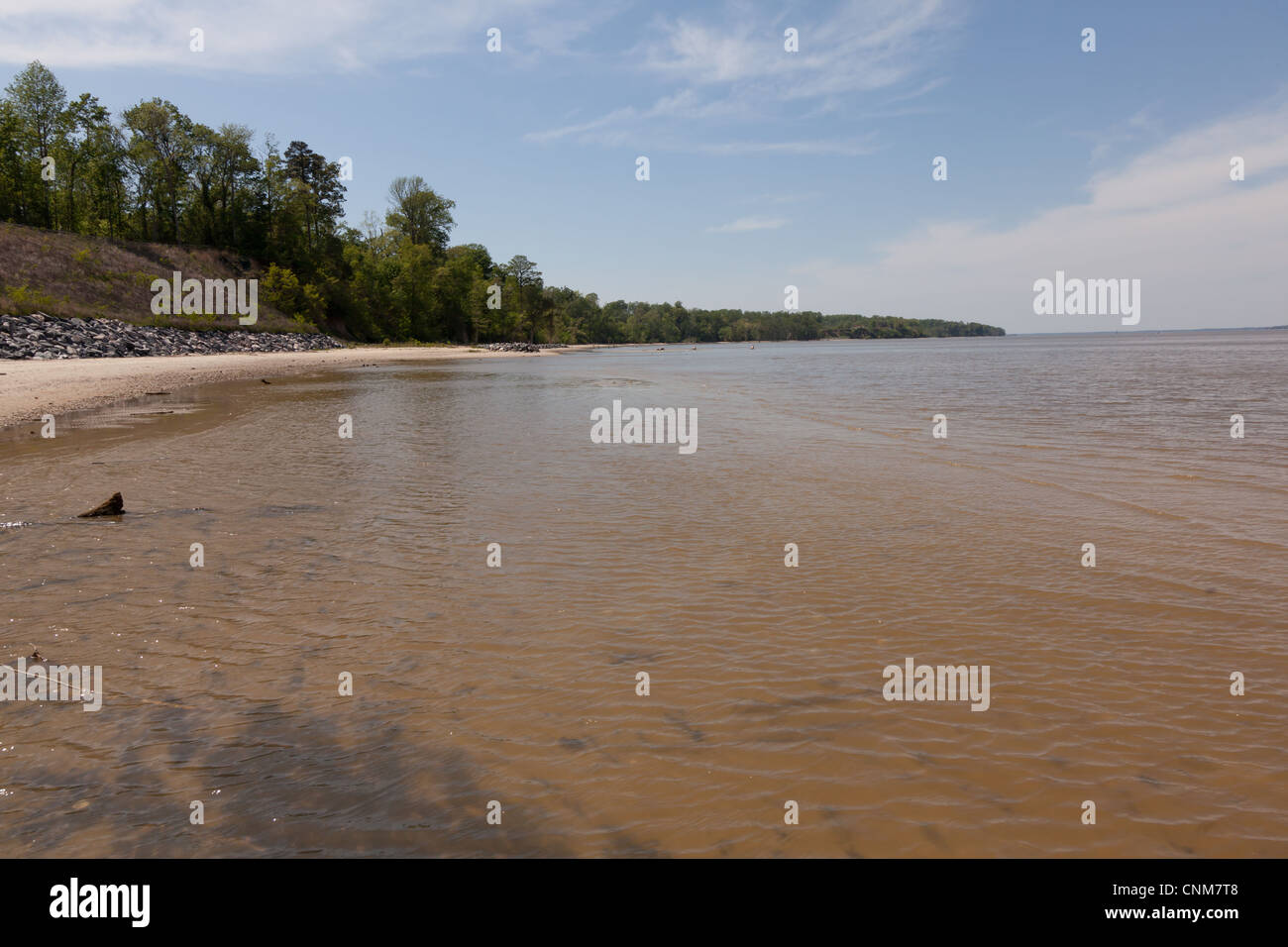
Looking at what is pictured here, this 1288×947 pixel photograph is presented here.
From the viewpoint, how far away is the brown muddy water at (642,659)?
3285mm

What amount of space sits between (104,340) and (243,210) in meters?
55.2

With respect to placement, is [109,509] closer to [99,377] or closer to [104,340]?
[99,377]

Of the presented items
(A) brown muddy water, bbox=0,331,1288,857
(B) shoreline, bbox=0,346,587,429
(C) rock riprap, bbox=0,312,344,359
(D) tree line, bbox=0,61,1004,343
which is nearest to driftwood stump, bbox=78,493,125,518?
(A) brown muddy water, bbox=0,331,1288,857

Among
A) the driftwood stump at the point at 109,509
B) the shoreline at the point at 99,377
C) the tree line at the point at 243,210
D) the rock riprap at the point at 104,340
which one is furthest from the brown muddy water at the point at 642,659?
the tree line at the point at 243,210

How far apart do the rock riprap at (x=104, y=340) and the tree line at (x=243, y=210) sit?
954 inches

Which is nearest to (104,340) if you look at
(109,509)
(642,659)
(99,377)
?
(99,377)

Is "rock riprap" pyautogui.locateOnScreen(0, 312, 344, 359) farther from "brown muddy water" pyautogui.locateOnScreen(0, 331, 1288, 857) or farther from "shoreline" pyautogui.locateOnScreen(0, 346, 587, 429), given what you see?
"brown muddy water" pyautogui.locateOnScreen(0, 331, 1288, 857)

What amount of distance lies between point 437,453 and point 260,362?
1455 inches

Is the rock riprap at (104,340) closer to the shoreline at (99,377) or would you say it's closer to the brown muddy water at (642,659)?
the shoreline at (99,377)

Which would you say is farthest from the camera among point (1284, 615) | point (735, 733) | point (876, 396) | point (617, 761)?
point (876, 396)

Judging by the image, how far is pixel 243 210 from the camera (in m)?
82.6
